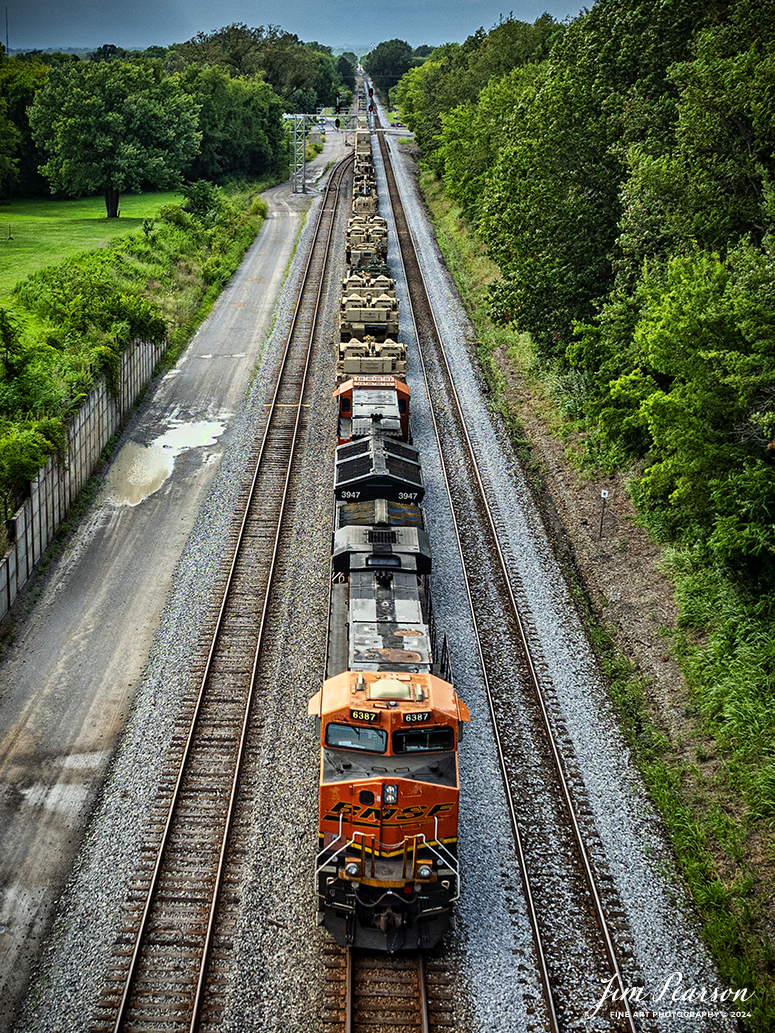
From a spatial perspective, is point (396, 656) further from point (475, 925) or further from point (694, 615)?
point (694, 615)

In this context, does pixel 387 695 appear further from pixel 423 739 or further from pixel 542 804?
pixel 542 804

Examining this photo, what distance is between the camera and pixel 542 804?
18.4 m

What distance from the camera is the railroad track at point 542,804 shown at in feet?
→ 48.9

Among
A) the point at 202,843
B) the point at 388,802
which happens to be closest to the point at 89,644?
the point at 202,843

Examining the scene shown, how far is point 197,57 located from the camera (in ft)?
391

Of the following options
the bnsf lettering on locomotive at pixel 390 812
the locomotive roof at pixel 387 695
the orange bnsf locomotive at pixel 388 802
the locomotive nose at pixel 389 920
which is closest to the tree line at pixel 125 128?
the orange bnsf locomotive at pixel 388 802

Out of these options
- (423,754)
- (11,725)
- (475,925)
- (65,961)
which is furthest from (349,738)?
(11,725)

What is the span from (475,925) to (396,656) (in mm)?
4928

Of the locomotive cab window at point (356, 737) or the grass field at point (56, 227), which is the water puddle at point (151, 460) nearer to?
the grass field at point (56, 227)

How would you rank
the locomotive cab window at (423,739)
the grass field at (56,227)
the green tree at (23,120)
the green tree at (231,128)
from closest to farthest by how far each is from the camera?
the locomotive cab window at (423,739), the grass field at (56,227), the green tree at (23,120), the green tree at (231,128)

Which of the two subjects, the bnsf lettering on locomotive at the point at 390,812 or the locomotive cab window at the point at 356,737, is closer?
the bnsf lettering on locomotive at the point at 390,812

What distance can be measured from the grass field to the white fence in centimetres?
882

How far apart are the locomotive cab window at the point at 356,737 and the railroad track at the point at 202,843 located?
386 cm

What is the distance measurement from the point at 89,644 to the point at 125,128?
2040 inches
